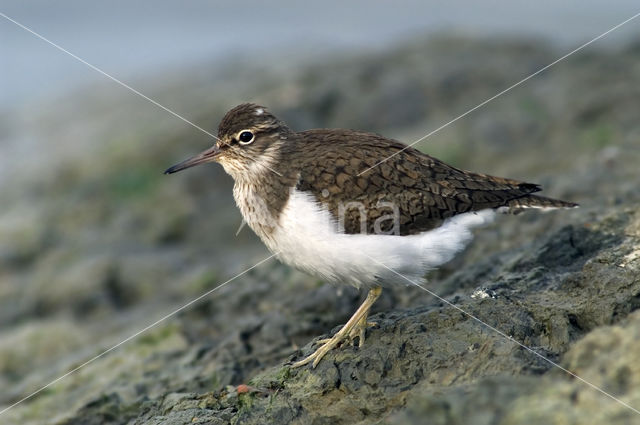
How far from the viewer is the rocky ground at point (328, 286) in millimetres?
4801

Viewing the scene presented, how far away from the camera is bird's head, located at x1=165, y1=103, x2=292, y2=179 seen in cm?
645

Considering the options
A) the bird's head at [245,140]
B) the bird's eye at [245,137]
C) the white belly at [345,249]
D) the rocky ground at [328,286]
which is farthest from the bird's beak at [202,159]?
the rocky ground at [328,286]

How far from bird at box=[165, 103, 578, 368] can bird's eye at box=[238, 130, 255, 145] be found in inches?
1.1

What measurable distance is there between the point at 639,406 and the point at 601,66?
35.4 feet

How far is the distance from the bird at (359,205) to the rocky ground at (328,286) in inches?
18.2

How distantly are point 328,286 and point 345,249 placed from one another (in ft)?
7.02

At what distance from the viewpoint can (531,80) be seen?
13.3 m

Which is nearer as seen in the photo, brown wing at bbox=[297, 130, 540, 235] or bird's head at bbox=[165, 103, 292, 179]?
brown wing at bbox=[297, 130, 540, 235]

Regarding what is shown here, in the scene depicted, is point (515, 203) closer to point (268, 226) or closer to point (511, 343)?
point (511, 343)

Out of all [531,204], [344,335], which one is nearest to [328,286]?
[344,335]

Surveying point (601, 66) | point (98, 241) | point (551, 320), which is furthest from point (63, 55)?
point (551, 320)
